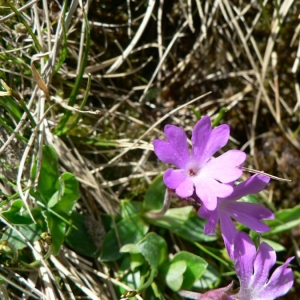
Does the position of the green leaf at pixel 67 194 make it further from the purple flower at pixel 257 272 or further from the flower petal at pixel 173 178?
the purple flower at pixel 257 272

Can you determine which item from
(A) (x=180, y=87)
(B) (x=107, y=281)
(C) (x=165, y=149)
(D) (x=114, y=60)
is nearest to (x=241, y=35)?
(A) (x=180, y=87)

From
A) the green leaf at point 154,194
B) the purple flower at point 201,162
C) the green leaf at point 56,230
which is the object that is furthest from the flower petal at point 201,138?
the green leaf at point 56,230

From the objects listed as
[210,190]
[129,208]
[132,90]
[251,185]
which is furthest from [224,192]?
[132,90]

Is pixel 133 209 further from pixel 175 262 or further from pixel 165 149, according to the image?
pixel 165 149

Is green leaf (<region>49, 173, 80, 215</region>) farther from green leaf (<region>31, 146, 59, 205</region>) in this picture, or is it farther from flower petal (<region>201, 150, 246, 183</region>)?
flower petal (<region>201, 150, 246, 183</region>)

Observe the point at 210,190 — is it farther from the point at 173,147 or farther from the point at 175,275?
the point at 175,275
